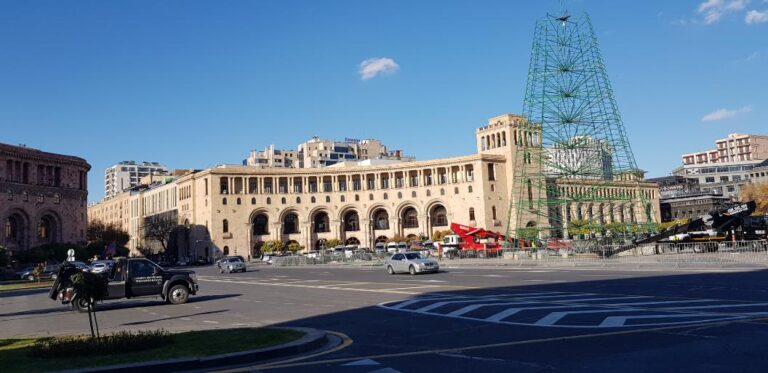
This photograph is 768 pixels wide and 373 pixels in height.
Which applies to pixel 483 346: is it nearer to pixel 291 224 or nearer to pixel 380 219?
pixel 291 224

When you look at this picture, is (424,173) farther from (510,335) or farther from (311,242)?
(510,335)

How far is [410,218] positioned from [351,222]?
10.5 meters

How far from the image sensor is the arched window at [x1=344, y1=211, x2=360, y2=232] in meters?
111

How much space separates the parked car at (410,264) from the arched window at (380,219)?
7155 cm

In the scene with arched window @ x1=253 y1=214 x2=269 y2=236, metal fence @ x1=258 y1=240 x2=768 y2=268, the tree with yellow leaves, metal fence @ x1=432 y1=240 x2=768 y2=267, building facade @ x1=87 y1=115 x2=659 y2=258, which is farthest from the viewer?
arched window @ x1=253 y1=214 x2=269 y2=236

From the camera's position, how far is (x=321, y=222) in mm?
112250

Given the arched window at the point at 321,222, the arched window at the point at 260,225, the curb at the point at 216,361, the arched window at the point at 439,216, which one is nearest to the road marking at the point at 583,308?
the curb at the point at 216,361

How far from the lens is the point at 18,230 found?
8525 cm

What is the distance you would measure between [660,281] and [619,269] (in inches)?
386

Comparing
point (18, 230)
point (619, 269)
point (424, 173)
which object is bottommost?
point (619, 269)

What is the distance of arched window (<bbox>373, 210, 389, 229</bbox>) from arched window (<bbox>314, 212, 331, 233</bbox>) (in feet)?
27.2

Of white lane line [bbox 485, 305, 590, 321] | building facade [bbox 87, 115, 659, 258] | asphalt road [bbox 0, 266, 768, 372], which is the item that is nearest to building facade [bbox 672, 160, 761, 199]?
building facade [bbox 87, 115, 659, 258]

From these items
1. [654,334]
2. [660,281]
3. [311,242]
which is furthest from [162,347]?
[311,242]

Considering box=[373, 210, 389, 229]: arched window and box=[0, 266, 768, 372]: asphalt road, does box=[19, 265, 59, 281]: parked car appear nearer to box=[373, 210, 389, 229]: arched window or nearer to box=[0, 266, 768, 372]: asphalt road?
box=[0, 266, 768, 372]: asphalt road
